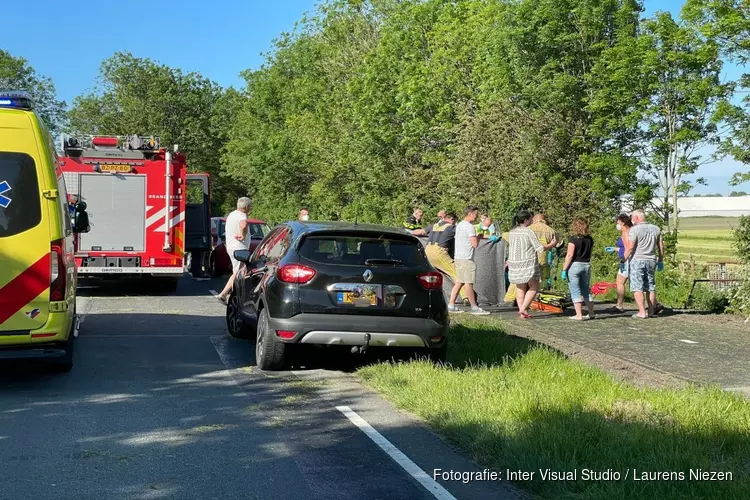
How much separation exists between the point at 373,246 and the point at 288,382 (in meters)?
1.69

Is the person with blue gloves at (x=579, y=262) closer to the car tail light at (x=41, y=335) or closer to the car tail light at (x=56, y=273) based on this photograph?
the car tail light at (x=56, y=273)

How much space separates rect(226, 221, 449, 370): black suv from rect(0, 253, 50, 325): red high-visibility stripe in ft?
7.43

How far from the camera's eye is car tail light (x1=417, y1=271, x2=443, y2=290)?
30.1 feet

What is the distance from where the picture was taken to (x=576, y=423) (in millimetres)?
6410

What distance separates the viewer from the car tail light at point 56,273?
26.3ft

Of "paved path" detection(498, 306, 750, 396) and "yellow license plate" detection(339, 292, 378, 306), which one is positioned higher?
"yellow license plate" detection(339, 292, 378, 306)

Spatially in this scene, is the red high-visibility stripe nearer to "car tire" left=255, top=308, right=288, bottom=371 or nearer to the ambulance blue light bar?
the ambulance blue light bar

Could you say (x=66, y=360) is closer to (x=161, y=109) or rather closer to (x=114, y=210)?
(x=114, y=210)

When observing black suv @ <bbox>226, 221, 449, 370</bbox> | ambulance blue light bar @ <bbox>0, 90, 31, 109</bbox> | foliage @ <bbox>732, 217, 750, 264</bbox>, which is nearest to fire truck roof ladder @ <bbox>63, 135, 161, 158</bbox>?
ambulance blue light bar @ <bbox>0, 90, 31, 109</bbox>

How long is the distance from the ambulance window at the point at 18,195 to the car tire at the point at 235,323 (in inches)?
151

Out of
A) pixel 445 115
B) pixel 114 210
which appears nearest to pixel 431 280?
pixel 114 210

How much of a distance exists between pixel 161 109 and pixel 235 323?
5928 centimetres

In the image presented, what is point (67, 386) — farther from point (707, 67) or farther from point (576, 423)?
point (707, 67)

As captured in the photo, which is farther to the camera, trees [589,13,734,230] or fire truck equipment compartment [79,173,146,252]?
trees [589,13,734,230]
